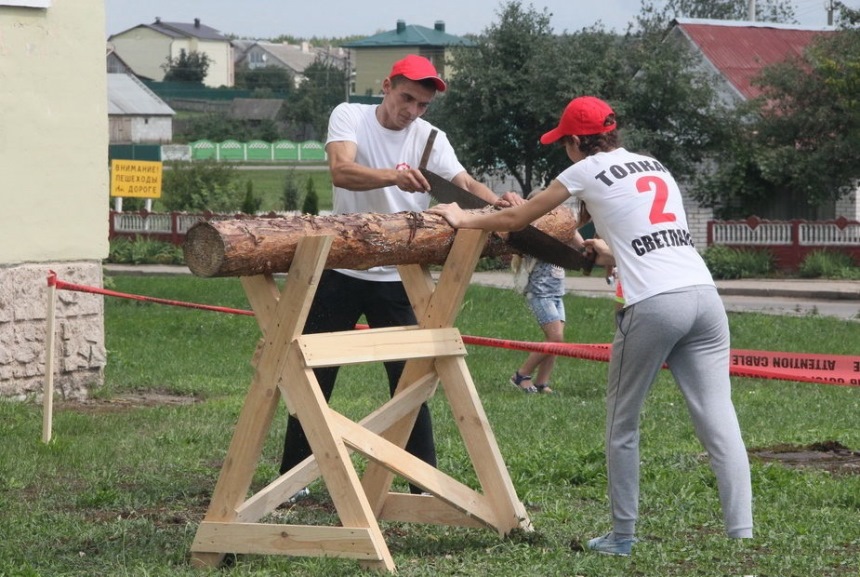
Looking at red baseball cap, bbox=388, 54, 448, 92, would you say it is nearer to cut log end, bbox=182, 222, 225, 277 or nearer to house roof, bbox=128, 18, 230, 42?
cut log end, bbox=182, 222, 225, 277

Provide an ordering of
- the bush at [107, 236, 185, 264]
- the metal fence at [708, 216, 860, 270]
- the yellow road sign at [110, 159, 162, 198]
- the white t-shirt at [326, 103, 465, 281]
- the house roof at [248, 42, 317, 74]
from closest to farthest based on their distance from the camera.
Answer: the white t-shirt at [326, 103, 465, 281]
the yellow road sign at [110, 159, 162, 198]
the metal fence at [708, 216, 860, 270]
the bush at [107, 236, 185, 264]
the house roof at [248, 42, 317, 74]

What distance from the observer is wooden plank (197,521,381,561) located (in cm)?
505

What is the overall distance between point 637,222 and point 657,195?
0.14 meters

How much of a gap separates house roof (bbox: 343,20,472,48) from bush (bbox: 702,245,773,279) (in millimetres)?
59848

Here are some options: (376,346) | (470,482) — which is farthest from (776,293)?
(376,346)

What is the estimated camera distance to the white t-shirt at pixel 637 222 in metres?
5.26

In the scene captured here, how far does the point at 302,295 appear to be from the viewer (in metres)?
5.14

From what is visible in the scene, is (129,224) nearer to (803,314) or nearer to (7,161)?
(803,314)

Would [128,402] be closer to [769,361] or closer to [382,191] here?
[382,191]

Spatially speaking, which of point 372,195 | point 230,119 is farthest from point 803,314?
point 230,119

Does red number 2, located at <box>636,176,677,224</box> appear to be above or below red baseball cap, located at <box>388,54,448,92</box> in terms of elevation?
below

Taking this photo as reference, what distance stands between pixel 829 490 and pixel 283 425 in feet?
12.1

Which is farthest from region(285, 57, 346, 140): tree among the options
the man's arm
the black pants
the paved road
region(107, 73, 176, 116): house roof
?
the man's arm

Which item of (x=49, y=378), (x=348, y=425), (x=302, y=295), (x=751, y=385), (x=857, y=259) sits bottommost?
(x=857, y=259)
